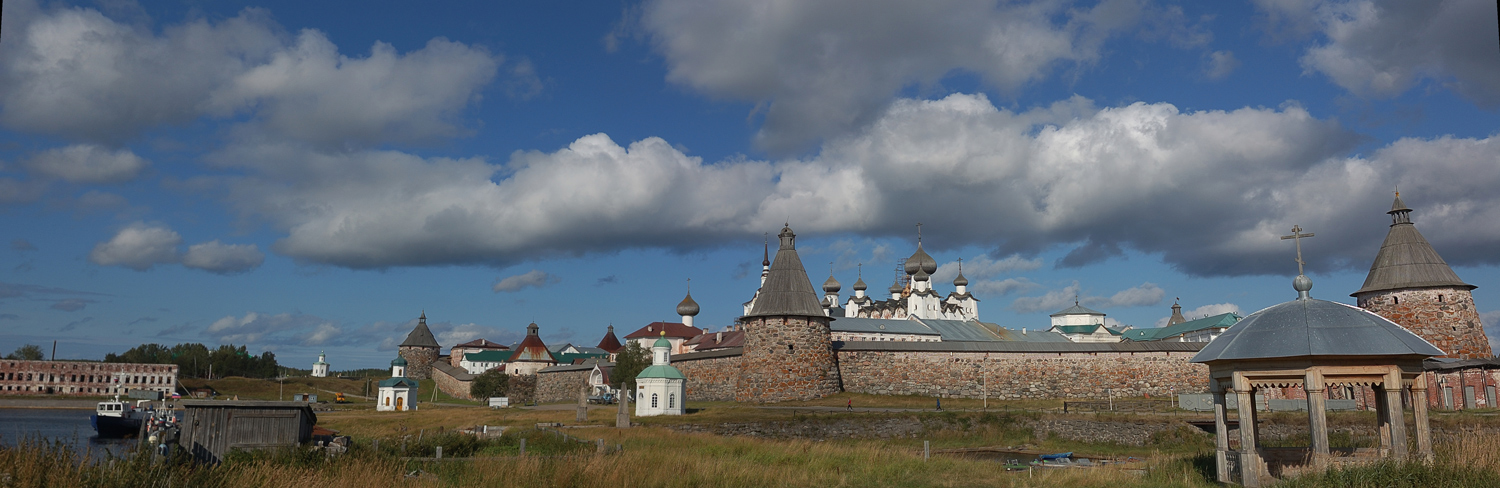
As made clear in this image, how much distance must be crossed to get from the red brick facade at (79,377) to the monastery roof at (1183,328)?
99.2 meters

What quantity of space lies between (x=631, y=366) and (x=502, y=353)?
4696 centimetres

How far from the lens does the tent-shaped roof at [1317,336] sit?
40.7 ft

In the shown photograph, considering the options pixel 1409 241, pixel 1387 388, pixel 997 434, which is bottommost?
pixel 997 434

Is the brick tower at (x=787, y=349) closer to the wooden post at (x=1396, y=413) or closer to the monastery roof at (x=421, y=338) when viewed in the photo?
the wooden post at (x=1396, y=413)

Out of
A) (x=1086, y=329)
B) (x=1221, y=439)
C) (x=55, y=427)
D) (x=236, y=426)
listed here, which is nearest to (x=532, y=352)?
(x=55, y=427)

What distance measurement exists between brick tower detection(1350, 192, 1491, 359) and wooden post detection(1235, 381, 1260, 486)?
1382 inches

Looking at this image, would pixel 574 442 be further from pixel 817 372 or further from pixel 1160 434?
pixel 817 372

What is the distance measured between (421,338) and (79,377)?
34.7m

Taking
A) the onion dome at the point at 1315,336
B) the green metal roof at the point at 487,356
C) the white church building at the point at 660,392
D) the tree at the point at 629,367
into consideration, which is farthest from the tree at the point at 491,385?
the onion dome at the point at 1315,336

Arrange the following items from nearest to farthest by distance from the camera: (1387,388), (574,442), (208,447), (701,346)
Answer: (1387,388) < (208,447) < (574,442) < (701,346)

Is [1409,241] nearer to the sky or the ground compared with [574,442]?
nearer to the sky

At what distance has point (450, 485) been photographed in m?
12.5

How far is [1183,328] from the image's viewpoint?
82.8m

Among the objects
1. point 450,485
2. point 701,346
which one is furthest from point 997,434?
point 701,346
